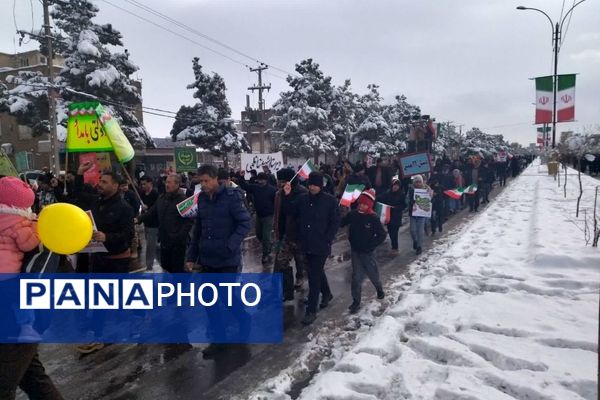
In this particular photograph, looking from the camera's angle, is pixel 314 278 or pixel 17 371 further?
pixel 314 278

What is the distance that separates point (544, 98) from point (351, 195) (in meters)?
12.3

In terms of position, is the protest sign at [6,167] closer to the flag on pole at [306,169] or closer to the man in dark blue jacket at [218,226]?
the man in dark blue jacket at [218,226]

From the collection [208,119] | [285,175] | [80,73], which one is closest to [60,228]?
[285,175]

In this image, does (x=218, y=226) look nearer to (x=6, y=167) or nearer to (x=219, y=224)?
(x=219, y=224)

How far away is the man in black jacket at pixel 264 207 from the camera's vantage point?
8.45 metres

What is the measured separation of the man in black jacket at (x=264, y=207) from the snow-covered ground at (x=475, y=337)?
281 cm

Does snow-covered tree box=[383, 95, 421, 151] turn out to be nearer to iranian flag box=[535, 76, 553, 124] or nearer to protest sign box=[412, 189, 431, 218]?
iranian flag box=[535, 76, 553, 124]

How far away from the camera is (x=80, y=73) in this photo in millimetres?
21625

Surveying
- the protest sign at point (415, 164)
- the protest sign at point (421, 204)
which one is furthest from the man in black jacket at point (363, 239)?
the protest sign at point (415, 164)

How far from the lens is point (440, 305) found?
552 cm

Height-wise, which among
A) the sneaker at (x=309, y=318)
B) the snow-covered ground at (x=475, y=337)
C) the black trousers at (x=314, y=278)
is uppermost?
the black trousers at (x=314, y=278)

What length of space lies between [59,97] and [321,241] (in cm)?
2148

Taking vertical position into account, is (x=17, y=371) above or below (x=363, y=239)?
below

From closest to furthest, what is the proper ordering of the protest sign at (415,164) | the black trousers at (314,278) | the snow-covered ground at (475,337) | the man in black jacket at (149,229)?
the snow-covered ground at (475,337) → the black trousers at (314,278) → the man in black jacket at (149,229) → the protest sign at (415,164)
